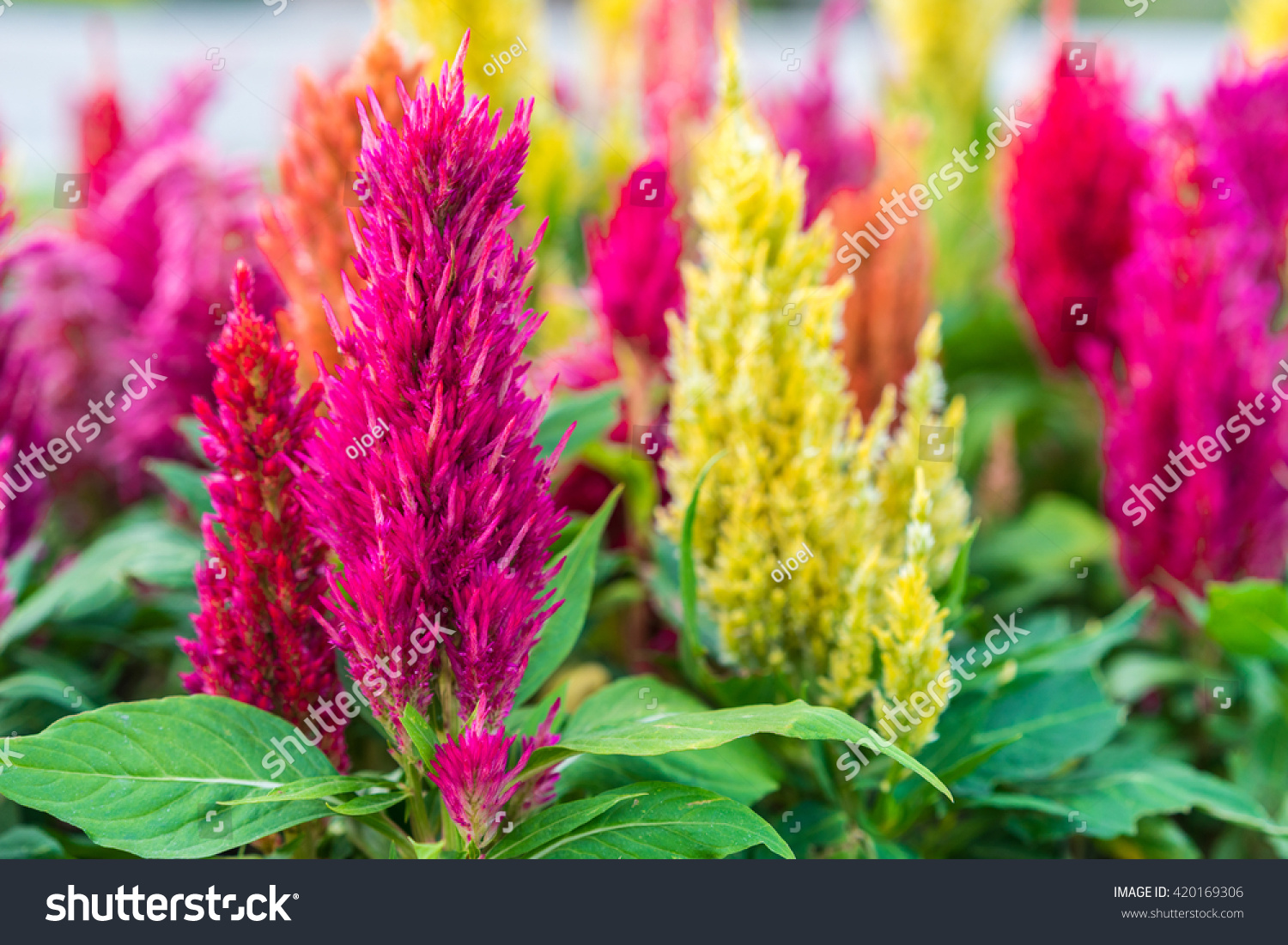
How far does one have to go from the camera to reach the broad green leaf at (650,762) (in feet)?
3.91

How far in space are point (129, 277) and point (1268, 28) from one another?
335cm

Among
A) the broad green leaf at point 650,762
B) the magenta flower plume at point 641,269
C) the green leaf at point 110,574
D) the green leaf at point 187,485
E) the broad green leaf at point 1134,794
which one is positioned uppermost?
the magenta flower plume at point 641,269

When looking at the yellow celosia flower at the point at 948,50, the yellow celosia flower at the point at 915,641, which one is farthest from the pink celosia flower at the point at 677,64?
the yellow celosia flower at the point at 915,641

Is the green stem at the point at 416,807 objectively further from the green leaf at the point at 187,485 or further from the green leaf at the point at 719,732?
the green leaf at the point at 187,485

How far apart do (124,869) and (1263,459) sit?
176 centimetres

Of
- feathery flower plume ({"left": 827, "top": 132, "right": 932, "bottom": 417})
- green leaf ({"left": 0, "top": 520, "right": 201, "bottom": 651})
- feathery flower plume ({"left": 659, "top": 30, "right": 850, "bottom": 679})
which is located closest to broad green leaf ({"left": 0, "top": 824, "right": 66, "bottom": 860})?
green leaf ({"left": 0, "top": 520, "right": 201, "bottom": 651})

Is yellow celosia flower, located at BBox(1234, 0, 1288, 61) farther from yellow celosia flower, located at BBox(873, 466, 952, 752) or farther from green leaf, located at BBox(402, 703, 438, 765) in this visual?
green leaf, located at BBox(402, 703, 438, 765)

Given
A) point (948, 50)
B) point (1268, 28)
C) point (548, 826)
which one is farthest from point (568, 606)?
point (1268, 28)

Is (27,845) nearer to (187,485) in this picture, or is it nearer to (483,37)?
(187,485)

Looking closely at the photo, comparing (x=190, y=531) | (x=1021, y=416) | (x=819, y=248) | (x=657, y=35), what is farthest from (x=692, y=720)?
(x=657, y=35)

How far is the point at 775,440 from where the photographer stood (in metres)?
1.32

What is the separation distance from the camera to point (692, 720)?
102 cm

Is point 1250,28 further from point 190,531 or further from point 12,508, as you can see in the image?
point 12,508

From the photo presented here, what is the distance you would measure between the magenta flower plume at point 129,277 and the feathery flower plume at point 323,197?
348mm
